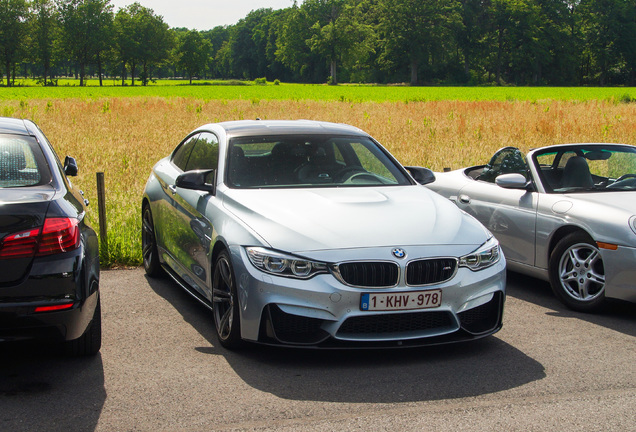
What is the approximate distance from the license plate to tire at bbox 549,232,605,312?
2.09 m

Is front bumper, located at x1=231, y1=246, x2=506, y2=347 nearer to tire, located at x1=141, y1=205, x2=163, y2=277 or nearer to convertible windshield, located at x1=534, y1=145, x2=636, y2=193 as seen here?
convertible windshield, located at x1=534, y1=145, x2=636, y2=193

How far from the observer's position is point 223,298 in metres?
5.23

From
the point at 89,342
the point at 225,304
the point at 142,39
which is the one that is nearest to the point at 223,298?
the point at 225,304

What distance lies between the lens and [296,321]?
4.73 meters

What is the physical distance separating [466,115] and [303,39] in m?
128

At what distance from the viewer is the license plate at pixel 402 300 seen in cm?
466

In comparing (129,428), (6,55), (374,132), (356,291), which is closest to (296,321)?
(356,291)

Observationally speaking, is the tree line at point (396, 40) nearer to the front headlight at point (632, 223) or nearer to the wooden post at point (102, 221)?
the wooden post at point (102, 221)

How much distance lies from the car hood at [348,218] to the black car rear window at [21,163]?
4.31 feet

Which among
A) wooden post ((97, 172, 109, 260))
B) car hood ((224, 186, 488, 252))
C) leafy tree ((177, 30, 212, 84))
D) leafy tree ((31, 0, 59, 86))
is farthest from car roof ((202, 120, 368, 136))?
leafy tree ((177, 30, 212, 84))

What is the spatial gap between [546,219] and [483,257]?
1.96m

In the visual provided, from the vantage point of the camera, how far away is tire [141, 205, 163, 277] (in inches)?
295

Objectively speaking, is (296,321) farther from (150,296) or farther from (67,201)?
(150,296)

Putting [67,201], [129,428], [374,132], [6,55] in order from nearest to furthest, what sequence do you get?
[129,428]
[67,201]
[374,132]
[6,55]
